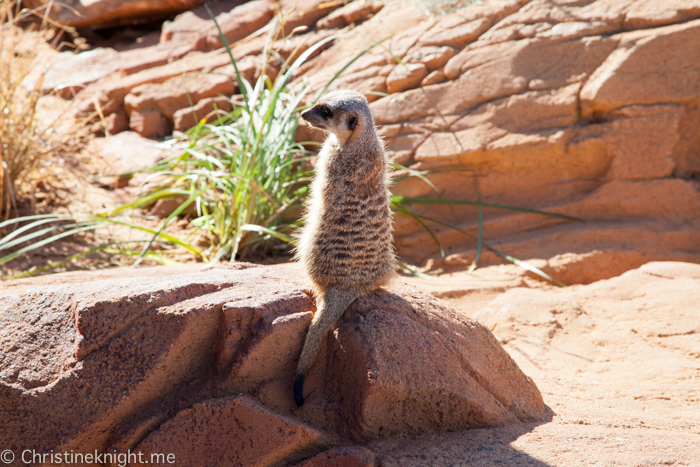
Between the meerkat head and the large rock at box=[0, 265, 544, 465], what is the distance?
30.0 inches

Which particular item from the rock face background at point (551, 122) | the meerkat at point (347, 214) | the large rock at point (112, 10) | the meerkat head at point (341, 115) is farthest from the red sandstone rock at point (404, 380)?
the large rock at point (112, 10)

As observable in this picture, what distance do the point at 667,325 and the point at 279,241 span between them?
291 cm

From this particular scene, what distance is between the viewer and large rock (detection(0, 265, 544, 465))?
1813 millimetres

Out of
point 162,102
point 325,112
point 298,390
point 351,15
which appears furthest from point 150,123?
point 298,390

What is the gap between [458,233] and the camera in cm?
487

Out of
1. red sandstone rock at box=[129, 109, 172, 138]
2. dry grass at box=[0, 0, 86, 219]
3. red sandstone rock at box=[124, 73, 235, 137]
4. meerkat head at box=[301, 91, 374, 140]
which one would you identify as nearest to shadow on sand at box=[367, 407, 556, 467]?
meerkat head at box=[301, 91, 374, 140]

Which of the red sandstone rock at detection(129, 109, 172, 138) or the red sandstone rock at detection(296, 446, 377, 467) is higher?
the red sandstone rock at detection(129, 109, 172, 138)

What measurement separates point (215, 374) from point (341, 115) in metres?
1.21

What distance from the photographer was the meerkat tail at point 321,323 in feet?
6.41

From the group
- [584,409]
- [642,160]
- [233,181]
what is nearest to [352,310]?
[584,409]

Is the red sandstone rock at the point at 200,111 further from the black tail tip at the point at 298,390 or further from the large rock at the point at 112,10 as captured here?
the black tail tip at the point at 298,390

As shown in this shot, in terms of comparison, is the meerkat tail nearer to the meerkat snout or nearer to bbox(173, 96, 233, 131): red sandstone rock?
the meerkat snout

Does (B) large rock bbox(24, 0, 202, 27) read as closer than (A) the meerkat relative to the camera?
No

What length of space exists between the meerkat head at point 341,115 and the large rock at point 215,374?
2.50 ft
